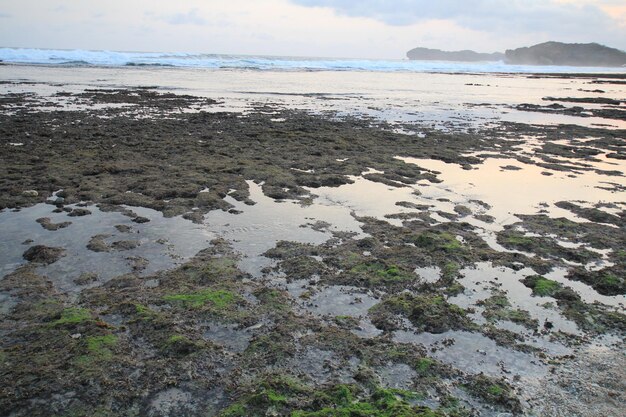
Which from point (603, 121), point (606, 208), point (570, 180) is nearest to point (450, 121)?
point (603, 121)

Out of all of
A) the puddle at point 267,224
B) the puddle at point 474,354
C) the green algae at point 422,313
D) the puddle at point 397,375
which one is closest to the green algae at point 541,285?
the green algae at point 422,313

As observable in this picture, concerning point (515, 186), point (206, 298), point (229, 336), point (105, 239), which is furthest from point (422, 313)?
point (515, 186)

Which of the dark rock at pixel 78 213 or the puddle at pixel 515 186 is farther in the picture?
the puddle at pixel 515 186

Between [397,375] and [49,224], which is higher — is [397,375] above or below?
below

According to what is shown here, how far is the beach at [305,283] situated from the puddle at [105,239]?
0.14ft

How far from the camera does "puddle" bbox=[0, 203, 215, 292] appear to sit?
22.5 ft

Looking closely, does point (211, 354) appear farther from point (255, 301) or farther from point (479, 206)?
point (479, 206)

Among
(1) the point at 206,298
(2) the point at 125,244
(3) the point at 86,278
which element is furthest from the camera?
(2) the point at 125,244

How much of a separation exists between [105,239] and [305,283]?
3.72m

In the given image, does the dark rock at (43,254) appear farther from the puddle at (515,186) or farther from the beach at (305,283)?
the puddle at (515,186)

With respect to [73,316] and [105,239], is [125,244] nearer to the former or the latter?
[105,239]

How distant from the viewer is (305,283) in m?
6.76

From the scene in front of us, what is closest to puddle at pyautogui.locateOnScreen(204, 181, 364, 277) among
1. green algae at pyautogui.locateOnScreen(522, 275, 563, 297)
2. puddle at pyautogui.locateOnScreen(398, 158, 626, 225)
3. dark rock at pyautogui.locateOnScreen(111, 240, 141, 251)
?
dark rock at pyautogui.locateOnScreen(111, 240, 141, 251)

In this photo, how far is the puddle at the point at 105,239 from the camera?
687 centimetres
